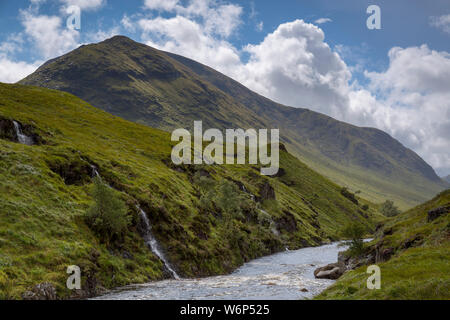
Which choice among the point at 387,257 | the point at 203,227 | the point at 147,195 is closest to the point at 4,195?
the point at 147,195

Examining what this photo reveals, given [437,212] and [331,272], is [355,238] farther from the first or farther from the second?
[437,212]

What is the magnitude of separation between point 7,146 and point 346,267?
64359 mm

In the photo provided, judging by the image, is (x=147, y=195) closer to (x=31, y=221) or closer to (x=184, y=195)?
(x=184, y=195)

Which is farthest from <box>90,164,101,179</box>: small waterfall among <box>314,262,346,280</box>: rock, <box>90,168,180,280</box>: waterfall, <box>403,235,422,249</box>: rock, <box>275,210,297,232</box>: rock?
<box>275,210,297,232</box>: rock

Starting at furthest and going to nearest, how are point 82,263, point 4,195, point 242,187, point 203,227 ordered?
point 242,187 < point 203,227 < point 4,195 < point 82,263

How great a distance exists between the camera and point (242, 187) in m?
133

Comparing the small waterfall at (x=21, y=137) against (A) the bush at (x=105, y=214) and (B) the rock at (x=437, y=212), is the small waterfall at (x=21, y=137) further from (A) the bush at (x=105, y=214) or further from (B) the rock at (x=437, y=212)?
(B) the rock at (x=437, y=212)

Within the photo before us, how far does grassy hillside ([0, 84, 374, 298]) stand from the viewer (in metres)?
36.7

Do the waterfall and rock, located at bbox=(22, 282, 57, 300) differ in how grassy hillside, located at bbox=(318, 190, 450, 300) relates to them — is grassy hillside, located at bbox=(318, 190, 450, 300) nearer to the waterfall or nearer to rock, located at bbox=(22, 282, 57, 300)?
rock, located at bbox=(22, 282, 57, 300)

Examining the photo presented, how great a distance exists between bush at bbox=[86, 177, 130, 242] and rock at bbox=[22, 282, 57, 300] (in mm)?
14760

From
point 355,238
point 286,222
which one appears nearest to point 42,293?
point 355,238

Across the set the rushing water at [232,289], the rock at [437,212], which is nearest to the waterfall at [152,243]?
the rushing water at [232,289]
